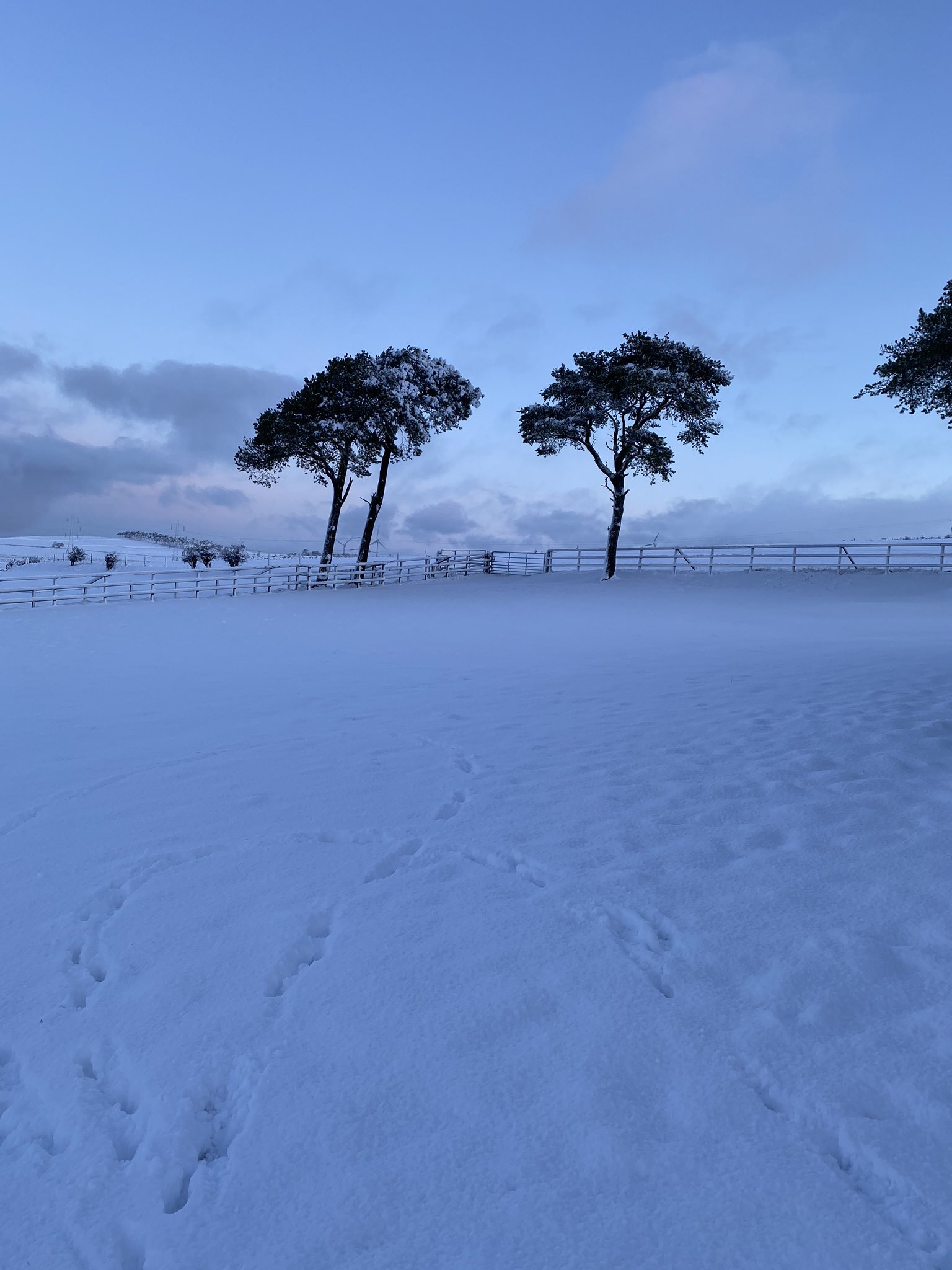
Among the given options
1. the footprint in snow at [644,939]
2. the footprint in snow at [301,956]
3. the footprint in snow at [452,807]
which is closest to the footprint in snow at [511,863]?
the footprint in snow at [644,939]

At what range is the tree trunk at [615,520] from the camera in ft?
102

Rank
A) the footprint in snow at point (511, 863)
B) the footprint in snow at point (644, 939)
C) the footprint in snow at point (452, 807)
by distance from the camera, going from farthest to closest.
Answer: the footprint in snow at point (452, 807) → the footprint in snow at point (511, 863) → the footprint in snow at point (644, 939)

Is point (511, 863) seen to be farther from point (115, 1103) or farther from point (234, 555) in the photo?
point (234, 555)

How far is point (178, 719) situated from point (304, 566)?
74.5ft

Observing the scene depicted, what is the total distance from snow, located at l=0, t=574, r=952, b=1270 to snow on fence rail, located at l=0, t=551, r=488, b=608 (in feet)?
65.5

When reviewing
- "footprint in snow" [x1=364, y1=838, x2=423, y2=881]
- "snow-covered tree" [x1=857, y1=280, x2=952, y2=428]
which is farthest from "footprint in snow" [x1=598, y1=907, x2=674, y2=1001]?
"snow-covered tree" [x1=857, y1=280, x2=952, y2=428]

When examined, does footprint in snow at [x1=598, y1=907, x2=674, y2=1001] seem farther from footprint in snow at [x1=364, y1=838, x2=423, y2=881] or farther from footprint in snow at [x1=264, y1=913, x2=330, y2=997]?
footprint in snow at [x1=264, y1=913, x2=330, y2=997]

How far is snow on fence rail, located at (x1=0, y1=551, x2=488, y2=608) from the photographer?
2439 cm

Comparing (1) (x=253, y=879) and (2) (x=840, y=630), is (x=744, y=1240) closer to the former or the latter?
(1) (x=253, y=879)

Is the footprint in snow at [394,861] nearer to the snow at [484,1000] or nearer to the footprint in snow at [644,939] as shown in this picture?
the snow at [484,1000]

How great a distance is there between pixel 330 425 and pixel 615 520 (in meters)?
13.5

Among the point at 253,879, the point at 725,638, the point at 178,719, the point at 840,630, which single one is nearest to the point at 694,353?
the point at 840,630

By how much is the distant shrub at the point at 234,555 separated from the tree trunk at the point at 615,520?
3062 cm

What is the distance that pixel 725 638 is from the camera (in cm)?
1474
